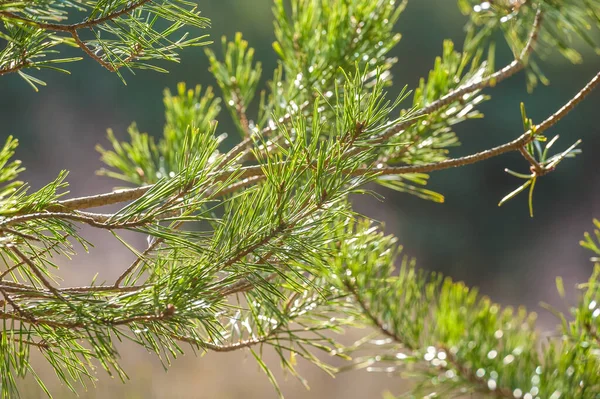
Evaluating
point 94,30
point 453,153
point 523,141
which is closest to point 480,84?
point 523,141

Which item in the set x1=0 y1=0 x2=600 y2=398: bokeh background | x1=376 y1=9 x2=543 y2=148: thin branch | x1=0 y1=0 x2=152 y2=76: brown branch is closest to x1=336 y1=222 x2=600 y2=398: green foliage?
x1=376 y1=9 x2=543 y2=148: thin branch

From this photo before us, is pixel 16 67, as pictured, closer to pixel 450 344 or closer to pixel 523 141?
pixel 523 141

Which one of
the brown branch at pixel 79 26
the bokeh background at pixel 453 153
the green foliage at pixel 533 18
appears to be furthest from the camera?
the bokeh background at pixel 453 153

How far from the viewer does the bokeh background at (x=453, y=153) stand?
159 cm

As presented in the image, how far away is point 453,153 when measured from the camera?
1689 millimetres

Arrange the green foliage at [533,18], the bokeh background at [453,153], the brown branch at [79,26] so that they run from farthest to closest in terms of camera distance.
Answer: the bokeh background at [453,153]
the green foliage at [533,18]
the brown branch at [79,26]

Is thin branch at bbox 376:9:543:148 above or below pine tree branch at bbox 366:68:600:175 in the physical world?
above

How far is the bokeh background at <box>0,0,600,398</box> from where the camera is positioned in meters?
1.59

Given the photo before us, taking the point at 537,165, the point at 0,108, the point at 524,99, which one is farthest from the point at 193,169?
the point at 0,108

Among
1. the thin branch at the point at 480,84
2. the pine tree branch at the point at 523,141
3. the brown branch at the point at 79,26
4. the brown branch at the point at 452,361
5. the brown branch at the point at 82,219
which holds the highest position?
the brown branch at the point at 79,26

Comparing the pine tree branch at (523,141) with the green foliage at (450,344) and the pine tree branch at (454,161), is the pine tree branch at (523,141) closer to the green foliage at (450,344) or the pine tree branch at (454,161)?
the pine tree branch at (454,161)

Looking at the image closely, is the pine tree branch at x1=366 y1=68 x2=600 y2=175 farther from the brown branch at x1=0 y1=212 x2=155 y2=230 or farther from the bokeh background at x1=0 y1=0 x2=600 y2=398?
the bokeh background at x1=0 y1=0 x2=600 y2=398

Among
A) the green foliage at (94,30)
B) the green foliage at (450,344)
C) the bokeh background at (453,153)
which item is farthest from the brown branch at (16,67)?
the bokeh background at (453,153)

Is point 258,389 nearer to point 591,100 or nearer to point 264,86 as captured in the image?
point 264,86
